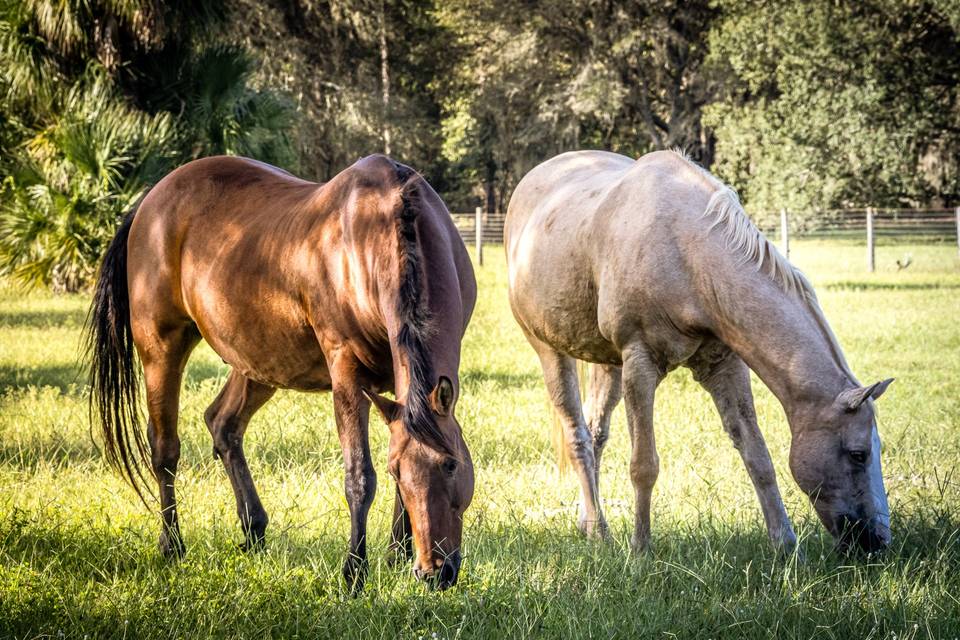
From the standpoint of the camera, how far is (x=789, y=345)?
423cm

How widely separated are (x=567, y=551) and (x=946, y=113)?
30.7 metres

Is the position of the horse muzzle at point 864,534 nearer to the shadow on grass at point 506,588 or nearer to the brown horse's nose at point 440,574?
the shadow on grass at point 506,588

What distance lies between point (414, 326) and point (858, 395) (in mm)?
1929

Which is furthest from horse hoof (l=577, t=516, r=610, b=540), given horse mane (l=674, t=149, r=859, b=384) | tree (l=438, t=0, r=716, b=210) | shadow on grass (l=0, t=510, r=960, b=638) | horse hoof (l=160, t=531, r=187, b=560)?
tree (l=438, t=0, r=716, b=210)

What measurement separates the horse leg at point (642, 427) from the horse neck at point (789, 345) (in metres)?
0.49

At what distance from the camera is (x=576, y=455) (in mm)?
5492

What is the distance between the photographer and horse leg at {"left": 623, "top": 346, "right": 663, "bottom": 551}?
15.1 feet

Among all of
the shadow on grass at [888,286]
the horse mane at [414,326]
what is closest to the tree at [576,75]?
the shadow on grass at [888,286]

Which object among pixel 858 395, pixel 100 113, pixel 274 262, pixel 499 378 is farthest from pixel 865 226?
pixel 274 262

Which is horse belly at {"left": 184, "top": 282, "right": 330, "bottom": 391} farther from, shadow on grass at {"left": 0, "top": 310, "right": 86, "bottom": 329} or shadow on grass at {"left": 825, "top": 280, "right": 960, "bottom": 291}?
shadow on grass at {"left": 825, "top": 280, "right": 960, "bottom": 291}

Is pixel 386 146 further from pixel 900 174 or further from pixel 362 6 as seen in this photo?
pixel 900 174

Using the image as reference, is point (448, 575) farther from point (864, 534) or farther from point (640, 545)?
point (864, 534)

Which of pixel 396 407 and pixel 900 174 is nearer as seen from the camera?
pixel 396 407

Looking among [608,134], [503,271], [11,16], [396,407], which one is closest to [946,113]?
[608,134]
